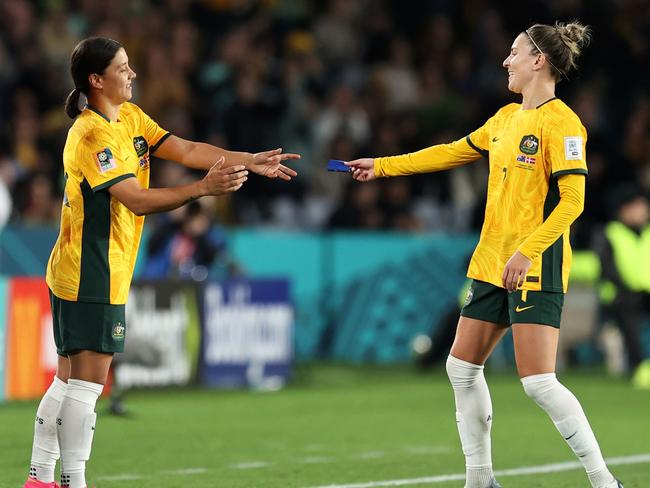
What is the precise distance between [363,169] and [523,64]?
3.28 ft

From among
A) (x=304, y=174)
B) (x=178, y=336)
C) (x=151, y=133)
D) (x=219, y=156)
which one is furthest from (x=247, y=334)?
(x=151, y=133)

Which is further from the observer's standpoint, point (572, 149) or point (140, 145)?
point (140, 145)

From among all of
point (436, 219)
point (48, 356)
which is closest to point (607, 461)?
point (48, 356)

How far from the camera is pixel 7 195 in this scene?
43.4 feet

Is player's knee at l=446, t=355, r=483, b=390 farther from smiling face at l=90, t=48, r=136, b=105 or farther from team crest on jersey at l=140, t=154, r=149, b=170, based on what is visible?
smiling face at l=90, t=48, r=136, b=105

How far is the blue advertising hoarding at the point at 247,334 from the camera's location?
13.1 metres

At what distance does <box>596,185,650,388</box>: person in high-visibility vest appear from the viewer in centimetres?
1536

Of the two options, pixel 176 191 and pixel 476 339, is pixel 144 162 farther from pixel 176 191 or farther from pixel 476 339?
pixel 476 339

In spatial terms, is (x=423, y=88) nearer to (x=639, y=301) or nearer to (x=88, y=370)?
(x=639, y=301)

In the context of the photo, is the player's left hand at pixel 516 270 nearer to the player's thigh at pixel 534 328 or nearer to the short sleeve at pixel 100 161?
the player's thigh at pixel 534 328

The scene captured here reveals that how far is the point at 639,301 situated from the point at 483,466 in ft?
30.8

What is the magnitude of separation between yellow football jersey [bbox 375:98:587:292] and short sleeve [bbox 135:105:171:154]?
1619mm

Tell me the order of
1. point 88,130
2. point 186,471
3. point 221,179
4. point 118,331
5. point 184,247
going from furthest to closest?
point 184,247, point 186,471, point 118,331, point 88,130, point 221,179

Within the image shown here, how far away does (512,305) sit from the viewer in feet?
21.1
